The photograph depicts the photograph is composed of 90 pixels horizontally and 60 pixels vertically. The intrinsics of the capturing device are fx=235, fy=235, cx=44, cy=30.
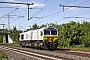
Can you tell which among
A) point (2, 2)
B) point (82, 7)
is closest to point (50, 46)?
point (82, 7)

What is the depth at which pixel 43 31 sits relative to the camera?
109ft

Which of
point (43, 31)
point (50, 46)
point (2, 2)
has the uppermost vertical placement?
point (2, 2)

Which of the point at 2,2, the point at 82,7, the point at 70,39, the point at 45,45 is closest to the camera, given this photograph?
the point at 2,2

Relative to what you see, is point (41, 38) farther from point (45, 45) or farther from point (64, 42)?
point (64, 42)

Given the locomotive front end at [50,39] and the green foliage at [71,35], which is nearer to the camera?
the locomotive front end at [50,39]

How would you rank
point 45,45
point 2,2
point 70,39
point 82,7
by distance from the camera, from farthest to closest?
point 70,39, point 45,45, point 82,7, point 2,2

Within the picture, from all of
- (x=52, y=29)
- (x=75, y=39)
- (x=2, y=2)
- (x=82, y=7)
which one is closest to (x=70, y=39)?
(x=75, y=39)

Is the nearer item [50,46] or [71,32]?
[50,46]

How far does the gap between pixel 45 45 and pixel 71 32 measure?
3236 cm

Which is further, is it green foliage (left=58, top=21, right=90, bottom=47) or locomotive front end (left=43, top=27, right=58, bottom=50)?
green foliage (left=58, top=21, right=90, bottom=47)

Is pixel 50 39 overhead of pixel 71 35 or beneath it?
beneath

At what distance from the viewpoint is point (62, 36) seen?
65.1 m

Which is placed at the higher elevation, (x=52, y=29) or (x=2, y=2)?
(x=2, y=2)

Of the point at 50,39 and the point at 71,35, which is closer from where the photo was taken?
the point at 50,39
